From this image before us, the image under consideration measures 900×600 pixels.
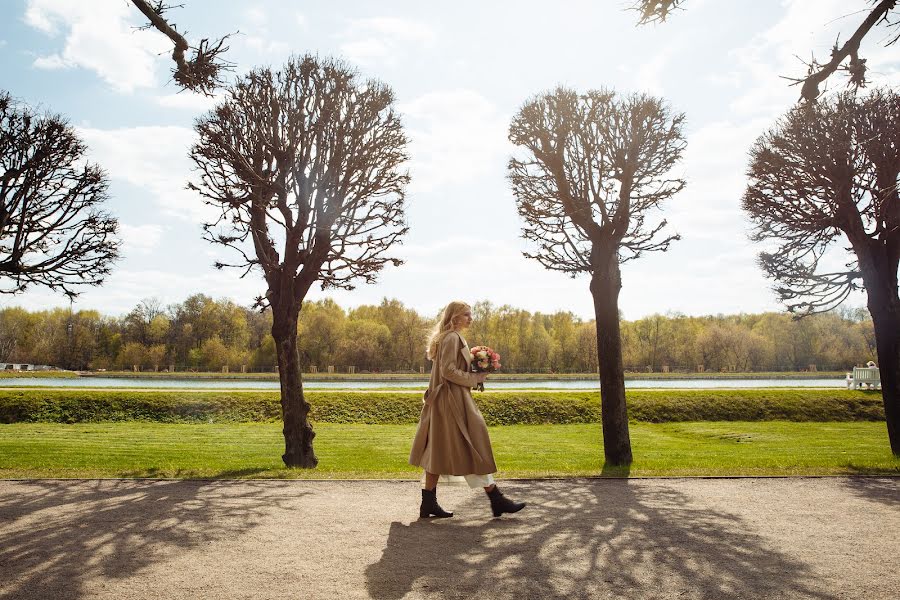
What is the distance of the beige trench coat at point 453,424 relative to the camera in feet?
21.5

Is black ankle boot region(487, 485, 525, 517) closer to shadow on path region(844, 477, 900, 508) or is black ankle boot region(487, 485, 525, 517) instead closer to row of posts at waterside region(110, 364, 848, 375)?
shadow on path region(844, 477, 900, 508)

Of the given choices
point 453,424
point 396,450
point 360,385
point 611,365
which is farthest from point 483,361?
point 360,385

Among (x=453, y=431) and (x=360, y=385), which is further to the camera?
(x=360, y=385)

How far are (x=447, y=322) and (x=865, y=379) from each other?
28667mm

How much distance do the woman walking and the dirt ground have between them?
0.31 m

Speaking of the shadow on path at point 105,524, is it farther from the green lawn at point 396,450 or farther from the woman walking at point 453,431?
the woman walking at point 453,431

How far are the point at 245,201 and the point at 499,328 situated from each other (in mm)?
61295

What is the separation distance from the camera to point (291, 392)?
468 inches

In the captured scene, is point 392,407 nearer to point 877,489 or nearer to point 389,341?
point 877,489

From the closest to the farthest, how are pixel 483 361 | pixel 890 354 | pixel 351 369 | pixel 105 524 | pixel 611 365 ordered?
pixel 105 524 < pixel 483 361 < pixel 611 365 < pixel 890 354 < pixel 351 369

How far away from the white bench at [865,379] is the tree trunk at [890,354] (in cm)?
1778

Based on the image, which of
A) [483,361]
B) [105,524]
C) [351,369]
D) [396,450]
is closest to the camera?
[105,524]

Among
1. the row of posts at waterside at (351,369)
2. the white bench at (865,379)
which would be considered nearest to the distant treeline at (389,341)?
the row of posts at waterside at (351,369)

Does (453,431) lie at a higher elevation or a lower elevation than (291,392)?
lower
